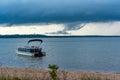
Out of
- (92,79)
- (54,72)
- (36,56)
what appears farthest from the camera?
(36,56)

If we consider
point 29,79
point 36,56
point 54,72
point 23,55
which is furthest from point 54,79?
point 23,55

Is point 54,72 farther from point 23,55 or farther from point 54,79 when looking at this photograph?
point 23,55

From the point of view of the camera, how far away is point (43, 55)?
82.2 m

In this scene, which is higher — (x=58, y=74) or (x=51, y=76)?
(x=51, y=76)

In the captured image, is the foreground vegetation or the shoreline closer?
the foreground vegetation

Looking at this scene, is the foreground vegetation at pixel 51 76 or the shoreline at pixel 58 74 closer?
the foreground vegetation at pixel 51 76

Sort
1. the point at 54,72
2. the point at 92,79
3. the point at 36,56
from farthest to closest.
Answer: the point at 36,56 < the point at 92,79 < the point at 54,72

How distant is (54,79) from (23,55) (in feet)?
230

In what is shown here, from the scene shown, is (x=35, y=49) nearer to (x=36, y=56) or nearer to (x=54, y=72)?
(x=36, y=56)

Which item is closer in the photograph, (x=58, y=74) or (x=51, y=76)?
(x=51, y=76)

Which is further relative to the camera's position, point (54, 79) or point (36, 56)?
point (36, 56)

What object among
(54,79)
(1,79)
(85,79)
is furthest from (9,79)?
(85,79)

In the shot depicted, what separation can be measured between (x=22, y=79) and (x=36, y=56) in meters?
63.3

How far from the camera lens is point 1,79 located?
1492 cm
